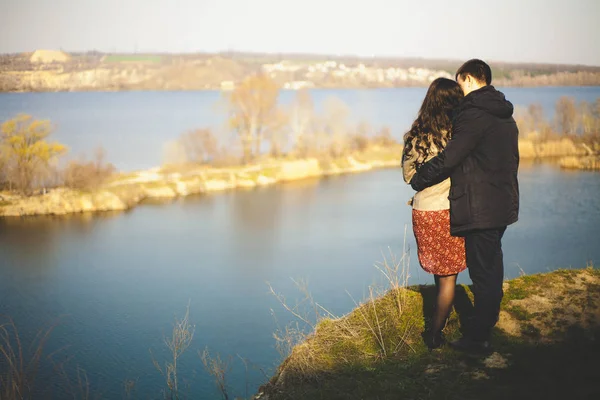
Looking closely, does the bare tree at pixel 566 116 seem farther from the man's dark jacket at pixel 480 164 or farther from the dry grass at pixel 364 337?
the man's dark jacket at pixel 480 164

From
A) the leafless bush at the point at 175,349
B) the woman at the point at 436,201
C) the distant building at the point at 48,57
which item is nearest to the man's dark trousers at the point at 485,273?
the woman at the point at 436,201

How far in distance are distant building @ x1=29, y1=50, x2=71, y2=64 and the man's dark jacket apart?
2549 centimetres

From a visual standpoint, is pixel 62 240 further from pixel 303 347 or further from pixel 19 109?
pixel 303 347

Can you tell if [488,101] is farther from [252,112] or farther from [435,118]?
[252,112]

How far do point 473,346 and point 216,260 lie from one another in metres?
14.1

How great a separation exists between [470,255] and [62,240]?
18.0 meters

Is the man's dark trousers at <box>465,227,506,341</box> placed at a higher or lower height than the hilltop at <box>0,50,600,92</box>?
lower

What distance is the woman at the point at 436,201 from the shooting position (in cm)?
305

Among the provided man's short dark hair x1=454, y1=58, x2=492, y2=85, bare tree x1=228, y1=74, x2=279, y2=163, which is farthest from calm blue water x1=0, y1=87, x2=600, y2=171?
man's short dark hair x1=454, y1=58, x2=492, y2=85

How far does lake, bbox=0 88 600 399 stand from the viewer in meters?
10.4

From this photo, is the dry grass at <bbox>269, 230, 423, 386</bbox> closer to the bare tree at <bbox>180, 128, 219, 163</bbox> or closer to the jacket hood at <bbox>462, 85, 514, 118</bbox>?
the jacket hood at <bbox>462, 85, 514, 118</bbox>

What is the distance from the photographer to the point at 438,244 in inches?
125

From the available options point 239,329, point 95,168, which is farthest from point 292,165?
point 239,329

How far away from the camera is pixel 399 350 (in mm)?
3479
